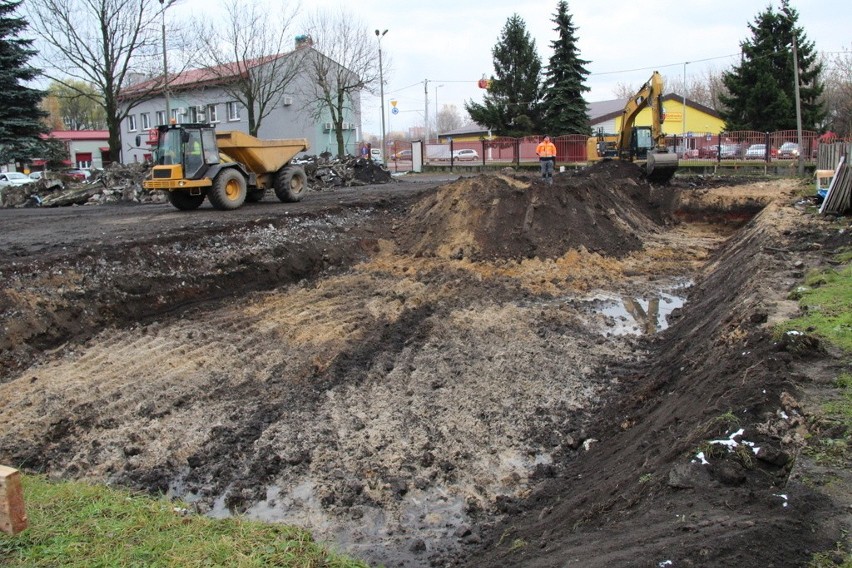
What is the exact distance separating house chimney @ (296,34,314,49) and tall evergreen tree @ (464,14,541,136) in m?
10.6

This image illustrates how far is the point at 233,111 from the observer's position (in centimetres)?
4550

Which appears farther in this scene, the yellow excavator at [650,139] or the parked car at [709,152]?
the parked car at [709,152]

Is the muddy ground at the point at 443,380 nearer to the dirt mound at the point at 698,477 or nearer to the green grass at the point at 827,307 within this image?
the dirt mound at the point at 698,477

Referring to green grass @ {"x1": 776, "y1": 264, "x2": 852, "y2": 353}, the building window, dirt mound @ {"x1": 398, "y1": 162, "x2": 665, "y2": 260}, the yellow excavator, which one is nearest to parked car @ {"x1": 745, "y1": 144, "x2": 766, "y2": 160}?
the yellow excavator

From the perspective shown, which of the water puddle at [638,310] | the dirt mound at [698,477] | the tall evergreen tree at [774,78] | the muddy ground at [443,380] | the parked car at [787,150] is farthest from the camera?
the tall evergreen tree at [774,78]

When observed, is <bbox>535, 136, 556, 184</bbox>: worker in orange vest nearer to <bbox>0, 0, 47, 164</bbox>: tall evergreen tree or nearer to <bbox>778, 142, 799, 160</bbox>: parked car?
<bbox>778, 142, 799, 160</bbox>: parked car

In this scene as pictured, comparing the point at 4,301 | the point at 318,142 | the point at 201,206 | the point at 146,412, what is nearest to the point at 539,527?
the point at 146,412

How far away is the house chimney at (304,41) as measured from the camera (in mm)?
40594

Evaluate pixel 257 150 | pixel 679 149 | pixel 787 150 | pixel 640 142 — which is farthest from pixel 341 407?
pixel 679 149

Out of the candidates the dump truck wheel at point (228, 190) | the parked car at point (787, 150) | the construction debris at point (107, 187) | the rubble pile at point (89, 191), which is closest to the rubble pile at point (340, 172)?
the construction debris at point (107, 187)

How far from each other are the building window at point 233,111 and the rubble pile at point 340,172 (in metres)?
18.3

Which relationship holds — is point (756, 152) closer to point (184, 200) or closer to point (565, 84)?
point (565, 84)

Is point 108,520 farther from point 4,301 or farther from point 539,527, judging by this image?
point 4,301

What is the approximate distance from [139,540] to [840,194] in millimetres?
13900
